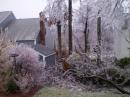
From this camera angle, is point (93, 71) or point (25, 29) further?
point (25, 29)

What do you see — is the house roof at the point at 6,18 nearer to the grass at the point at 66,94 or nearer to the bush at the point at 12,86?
the bush at the point at 12,86

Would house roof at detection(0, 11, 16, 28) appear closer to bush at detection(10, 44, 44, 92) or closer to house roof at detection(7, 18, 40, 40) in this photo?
house roof at detection(7, 18, 40, 40)

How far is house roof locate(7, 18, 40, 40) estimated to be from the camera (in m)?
33.8

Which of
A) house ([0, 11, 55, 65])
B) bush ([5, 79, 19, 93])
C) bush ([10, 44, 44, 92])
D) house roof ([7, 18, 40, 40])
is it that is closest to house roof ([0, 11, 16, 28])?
house ([0, 11, 55, 65])

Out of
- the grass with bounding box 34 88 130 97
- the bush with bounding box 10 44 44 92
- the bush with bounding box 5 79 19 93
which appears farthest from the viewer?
the bush with bounding box 10 44 44 92

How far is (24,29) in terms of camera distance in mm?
35594

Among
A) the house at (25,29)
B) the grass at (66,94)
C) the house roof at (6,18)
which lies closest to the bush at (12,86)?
the grass at (66,94)

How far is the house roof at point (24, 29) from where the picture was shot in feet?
111

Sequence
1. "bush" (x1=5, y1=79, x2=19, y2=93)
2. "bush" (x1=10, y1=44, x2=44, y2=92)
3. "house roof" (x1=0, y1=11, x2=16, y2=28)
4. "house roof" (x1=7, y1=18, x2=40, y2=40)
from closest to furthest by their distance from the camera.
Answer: "bush" (x1=5, y1=79, x2=19, y2=93)
"bush" (x1=10, y1=44, x2=44, y2=92)
"house roof" (x1=7, y1=18, x2=40, y2=40)
"house roof" (x1=0, y1=11, x2=16, y2=28)

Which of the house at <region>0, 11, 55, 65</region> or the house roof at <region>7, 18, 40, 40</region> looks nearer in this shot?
the house at <region>0, 11, 55, 65</region>

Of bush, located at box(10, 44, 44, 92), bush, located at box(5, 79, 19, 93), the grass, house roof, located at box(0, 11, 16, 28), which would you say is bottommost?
the grass

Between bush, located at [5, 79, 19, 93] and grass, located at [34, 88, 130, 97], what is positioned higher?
bush, located at [5, 79, 19, 93]

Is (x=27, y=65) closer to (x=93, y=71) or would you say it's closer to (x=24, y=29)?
(x=93, y=71)

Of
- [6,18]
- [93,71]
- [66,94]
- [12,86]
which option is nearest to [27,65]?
[12,86]
